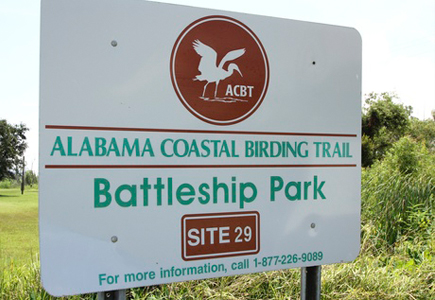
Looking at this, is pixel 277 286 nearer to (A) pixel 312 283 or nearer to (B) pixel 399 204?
(A) pixel 312 283

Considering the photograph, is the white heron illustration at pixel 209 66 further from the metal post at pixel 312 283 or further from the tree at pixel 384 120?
the tree at pixel 384 120

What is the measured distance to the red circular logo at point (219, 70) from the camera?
1865 millimetres

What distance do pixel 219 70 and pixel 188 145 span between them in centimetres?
38

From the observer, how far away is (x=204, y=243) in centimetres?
188

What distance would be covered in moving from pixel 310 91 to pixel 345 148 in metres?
0.36

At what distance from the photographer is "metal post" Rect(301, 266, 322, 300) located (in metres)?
2.17

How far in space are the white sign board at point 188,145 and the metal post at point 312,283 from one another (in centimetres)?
10

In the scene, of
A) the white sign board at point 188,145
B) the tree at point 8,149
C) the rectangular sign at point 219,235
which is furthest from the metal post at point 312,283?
the tree at point 8,149

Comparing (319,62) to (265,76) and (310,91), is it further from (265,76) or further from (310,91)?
(265,76)

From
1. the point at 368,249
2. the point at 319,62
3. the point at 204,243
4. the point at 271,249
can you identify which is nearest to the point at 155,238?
the point at 204,243

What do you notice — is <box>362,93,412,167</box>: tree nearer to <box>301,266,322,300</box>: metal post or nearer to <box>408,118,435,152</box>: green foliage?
<box>408,118,435,152</box>: green foliage

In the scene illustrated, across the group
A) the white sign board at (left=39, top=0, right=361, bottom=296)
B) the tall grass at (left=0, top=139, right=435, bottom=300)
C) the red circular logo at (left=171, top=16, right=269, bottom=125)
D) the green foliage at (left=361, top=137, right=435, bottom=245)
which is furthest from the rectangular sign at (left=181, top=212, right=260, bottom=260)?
the green foliage at (left=361, top=137, right=435, bottom=245)

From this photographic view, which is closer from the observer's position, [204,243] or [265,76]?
[204,243]

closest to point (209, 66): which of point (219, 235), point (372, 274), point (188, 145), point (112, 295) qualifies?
point (188, 145)
